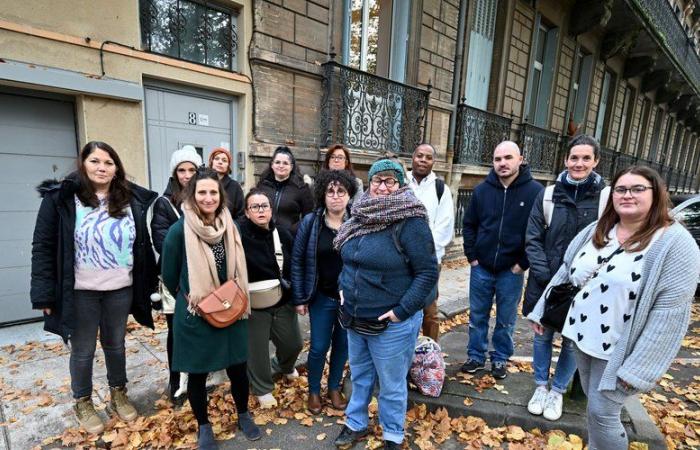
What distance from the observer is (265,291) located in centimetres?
266

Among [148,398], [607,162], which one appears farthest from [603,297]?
[607,162]

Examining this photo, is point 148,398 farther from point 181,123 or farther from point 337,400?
point 181,123

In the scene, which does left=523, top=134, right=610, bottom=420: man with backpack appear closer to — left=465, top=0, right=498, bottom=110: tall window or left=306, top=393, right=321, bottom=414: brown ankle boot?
left=306, top=393, right=321, bottom=414: brown ankle boot

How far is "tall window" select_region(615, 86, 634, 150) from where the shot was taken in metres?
16.5

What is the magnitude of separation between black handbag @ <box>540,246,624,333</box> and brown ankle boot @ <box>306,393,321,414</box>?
70.7 inches

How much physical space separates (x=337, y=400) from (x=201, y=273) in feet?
5.17

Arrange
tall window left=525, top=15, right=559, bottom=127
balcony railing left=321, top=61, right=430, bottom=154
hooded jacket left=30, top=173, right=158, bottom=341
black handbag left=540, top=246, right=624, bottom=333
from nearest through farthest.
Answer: black handbag left=540, top=246, right=624, bottom=333
hooded jacket left=30, top=173, right=158, bottom=341
balcony railing left=321, top=61, right=430, bottom=154
tall window left=525, top=15, right=559, bottom=127

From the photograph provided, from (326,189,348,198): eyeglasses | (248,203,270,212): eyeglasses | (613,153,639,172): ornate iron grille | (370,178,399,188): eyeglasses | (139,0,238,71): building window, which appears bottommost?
(248,203,270,212): eyeglasses

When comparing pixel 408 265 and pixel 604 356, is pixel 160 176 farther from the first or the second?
pixel 604 356

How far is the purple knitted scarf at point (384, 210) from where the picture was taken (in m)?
2.09

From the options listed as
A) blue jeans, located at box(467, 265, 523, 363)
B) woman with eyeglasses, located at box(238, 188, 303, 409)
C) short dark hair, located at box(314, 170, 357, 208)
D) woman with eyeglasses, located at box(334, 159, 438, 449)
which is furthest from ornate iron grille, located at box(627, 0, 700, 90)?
woman with eyeglasses, located at box(238, 188, 303, 409)

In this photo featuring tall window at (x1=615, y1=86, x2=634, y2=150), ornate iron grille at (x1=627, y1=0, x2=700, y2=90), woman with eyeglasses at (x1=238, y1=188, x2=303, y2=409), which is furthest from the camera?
tall window at (x1=615, y1=86, x2=634, y2=150)

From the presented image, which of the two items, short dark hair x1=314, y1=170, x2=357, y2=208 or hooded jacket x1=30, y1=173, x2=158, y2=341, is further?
short dark hair x1=314, y1=170, x2=357, y2=208

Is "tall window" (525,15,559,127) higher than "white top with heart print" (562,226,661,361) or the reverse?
higher
